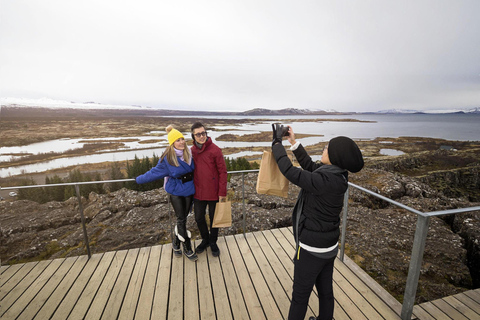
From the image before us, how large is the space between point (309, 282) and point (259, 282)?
120 cm

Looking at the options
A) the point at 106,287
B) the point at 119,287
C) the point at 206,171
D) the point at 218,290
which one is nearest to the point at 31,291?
the point at 106,287

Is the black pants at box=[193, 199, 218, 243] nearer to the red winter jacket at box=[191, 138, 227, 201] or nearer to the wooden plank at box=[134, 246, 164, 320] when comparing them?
the red winter jacket at box=[191, 138, 227, 201]

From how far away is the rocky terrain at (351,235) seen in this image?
164 inches

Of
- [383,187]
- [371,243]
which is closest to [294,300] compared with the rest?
[371,243]

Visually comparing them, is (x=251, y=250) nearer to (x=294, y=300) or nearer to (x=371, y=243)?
(x=294, y=300)

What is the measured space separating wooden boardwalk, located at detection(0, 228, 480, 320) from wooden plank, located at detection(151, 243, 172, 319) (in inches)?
0.4

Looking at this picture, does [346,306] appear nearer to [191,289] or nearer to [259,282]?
[259,282]

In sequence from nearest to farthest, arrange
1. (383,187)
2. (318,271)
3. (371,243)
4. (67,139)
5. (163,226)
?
(318,271) → (371,243) → (163,226) → (383,187) → (67,139)

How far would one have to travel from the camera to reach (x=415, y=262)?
1.89 meters

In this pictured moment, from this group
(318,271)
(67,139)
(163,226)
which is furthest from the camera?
(67,139)

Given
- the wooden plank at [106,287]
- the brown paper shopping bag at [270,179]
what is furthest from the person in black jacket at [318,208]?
the wooden plank at [106,287]

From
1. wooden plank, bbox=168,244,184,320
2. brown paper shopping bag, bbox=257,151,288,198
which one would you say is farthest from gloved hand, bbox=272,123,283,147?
wooden plank, bbox=168,244,184,320

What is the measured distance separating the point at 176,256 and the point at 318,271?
217 cm

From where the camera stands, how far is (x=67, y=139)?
78.5 metres
